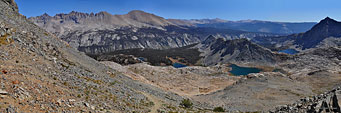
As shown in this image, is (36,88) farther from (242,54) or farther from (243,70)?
(242,54)

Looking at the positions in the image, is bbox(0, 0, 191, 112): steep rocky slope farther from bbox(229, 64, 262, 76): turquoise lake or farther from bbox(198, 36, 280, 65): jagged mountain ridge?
bbox(198, 36, 280, 65): jagged mountain ridge

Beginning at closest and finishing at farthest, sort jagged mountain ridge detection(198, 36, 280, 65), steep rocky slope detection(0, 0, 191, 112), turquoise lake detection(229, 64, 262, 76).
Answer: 1. steep rocky slope detection(0, 0, 191, 112)
2. turquoise lake detection(229, 64, 262, 76)
3. jagged mountain ridge detection(198, 36, 280, 65)

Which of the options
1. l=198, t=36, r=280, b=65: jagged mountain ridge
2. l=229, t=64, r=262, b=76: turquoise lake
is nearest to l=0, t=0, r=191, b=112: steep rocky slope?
l=229, t=64, r=262, b=76: turquoise lake

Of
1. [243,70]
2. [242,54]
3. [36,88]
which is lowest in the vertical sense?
[243,70]

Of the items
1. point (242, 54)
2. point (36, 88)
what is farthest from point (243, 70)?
point (36, 88)

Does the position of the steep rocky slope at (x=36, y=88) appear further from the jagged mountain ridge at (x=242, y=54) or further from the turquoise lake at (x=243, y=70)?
the jagged mountain ridge at (x=242, y=54)

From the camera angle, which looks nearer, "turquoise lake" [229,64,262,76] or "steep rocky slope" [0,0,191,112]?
"steep rocky slope" [0,0,191,112]

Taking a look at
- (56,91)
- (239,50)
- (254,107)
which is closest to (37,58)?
(56,91)

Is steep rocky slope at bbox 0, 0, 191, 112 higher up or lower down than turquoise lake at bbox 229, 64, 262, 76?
higher up

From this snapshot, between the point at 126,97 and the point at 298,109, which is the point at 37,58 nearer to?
the point at 126,97

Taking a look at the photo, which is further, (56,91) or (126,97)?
(126,97)

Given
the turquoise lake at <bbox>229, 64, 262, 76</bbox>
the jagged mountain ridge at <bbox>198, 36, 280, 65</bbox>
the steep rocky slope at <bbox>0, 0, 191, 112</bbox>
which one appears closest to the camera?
the steep rocky slope at <bbox>0, 0, 191, 112</bbox>
